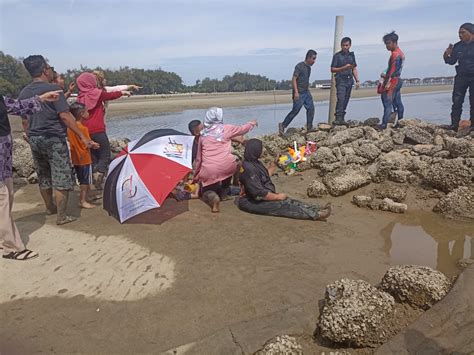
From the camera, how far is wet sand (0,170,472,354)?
9.16ft

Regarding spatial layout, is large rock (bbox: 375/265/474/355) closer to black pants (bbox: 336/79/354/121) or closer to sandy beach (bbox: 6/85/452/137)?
black pants (bbox: 336/79/354/121)

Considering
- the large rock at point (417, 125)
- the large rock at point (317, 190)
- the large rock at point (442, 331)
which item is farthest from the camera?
the large rock at point (417, 125)

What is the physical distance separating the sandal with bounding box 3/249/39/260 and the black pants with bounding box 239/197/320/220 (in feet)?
8.96

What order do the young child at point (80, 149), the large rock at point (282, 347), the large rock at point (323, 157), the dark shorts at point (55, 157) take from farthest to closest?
the large rock at point (323, 157)
the young child at point (80, 149)
the dark shorts at point (55, 157)
the large rock at point (282, 347)

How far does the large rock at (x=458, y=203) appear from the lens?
4.93 metres

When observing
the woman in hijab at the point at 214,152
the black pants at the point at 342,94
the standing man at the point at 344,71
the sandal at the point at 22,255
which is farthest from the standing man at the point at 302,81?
the sandal at the point at 22,255

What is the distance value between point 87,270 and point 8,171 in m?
1.29

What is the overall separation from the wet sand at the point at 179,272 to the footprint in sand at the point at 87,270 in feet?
0.04

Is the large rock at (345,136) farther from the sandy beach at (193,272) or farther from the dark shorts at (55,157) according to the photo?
the dark shorts at (55,157)

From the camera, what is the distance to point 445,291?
276 cm

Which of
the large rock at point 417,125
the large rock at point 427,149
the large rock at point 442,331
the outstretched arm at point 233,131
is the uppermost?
the outstretched arm at point 233,131

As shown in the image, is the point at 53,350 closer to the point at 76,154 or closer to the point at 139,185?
the point at 139,185

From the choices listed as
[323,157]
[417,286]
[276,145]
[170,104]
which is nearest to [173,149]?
[417,286]

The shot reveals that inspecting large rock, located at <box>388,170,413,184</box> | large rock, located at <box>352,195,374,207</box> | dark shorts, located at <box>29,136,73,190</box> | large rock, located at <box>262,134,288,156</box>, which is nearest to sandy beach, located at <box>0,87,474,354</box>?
large rock, located at <box>352,195,374,207</box>
